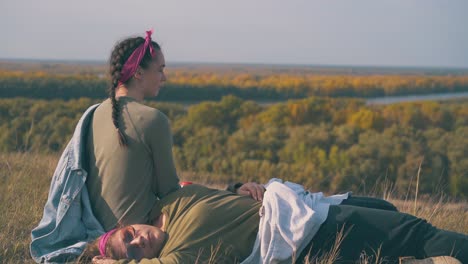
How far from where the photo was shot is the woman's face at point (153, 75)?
12.6ft

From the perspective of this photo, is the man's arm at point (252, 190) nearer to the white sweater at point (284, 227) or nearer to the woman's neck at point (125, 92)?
the white sweater at point (284, 227)

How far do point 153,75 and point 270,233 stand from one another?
1.31m

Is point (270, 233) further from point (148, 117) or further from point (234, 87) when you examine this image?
point (234, 87)

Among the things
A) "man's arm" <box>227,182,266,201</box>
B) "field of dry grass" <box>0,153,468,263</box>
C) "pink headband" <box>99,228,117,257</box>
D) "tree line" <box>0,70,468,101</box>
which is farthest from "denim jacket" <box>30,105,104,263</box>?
"tree line" <box>0,70,468,101</box>

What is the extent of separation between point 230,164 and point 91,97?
14.1 m

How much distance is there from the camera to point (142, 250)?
337 centimetres

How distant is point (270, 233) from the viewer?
11.3ft

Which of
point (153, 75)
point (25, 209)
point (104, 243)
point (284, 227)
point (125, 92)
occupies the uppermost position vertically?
point (153, 75)

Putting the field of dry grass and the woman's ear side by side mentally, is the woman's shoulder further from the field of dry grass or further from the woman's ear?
the field of dry grass

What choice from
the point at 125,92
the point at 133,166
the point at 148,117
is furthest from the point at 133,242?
the point at 125,92

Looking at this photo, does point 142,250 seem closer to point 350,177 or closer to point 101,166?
point 101,166

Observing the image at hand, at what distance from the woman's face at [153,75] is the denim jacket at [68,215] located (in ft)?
1.74

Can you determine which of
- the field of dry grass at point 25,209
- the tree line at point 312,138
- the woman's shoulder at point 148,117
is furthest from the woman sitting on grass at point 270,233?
the tree line at point 312,138

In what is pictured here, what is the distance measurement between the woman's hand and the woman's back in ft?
1.53
